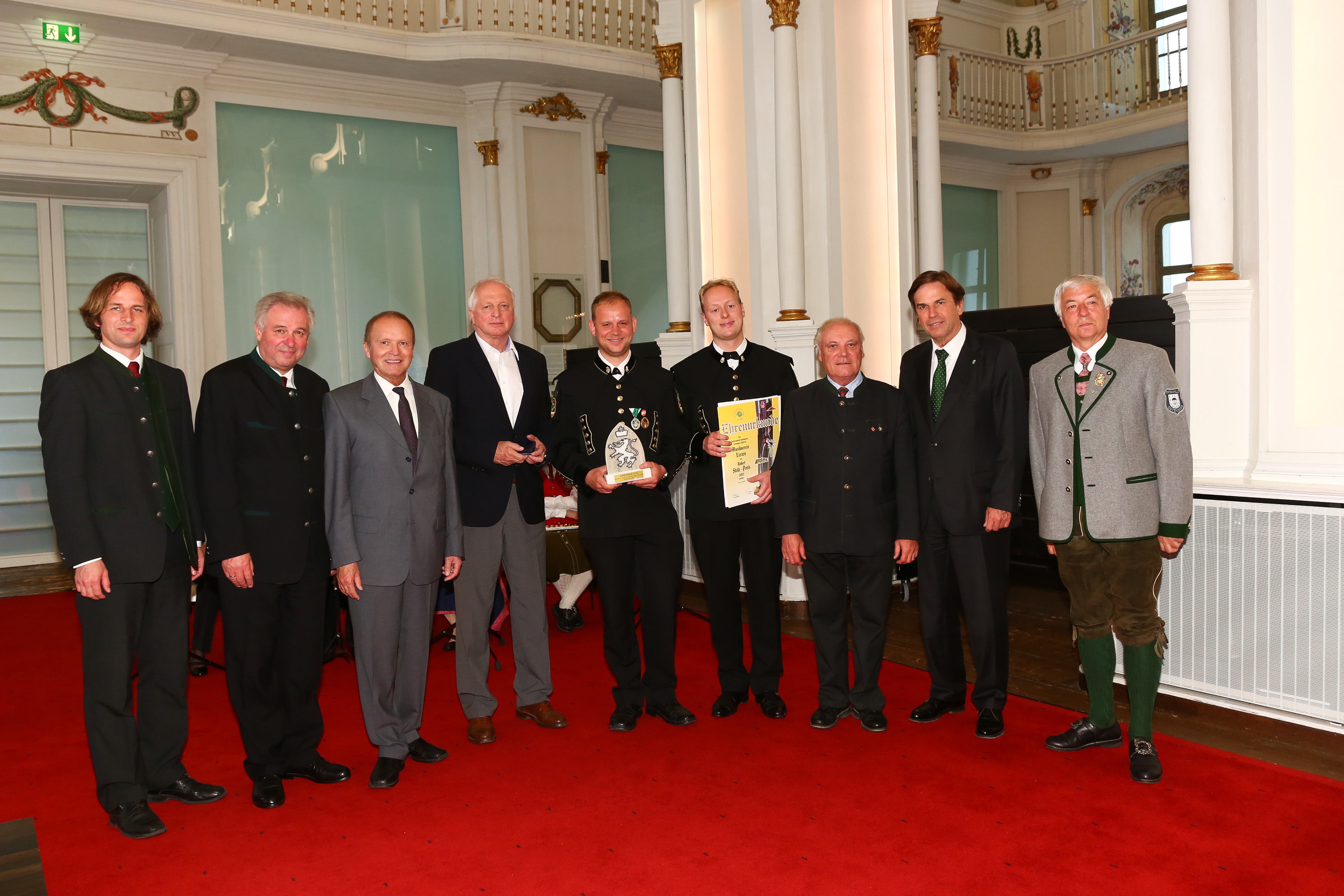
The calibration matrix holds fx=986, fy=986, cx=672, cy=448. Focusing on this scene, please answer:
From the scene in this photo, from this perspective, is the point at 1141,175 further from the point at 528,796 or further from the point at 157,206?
the point at 528,796

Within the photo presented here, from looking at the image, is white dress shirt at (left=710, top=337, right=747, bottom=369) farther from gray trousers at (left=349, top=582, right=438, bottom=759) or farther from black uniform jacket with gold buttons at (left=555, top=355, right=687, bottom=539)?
gray trousers at (left=349, top=582, right=438, bottom=759)

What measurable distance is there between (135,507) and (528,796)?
4.97ft

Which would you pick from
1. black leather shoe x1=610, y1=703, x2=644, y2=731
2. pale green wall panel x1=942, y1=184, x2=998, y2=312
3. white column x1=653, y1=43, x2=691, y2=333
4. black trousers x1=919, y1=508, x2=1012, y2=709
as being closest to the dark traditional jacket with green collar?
black trousers x1=919, y1=508, x2=1012, y2=709

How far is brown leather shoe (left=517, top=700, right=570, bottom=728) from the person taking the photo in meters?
3.86

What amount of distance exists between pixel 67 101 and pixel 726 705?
6859mm

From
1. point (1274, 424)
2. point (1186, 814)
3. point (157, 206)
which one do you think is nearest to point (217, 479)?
point (1186, 814)

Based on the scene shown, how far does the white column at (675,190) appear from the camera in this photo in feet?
21.9

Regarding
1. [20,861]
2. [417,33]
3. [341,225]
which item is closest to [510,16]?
[417,33]

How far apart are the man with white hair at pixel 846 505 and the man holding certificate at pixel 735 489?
0.10 meters

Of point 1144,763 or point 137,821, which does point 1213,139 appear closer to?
point 1144,763

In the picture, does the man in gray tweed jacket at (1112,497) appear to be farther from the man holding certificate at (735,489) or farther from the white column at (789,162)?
the white column at (789,162)

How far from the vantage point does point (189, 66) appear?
7754 mm

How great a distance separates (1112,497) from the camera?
3215 mm

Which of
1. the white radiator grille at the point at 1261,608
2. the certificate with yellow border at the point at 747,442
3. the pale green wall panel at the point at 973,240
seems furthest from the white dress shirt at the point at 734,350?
the pale green wall panel at the point at 973,240
